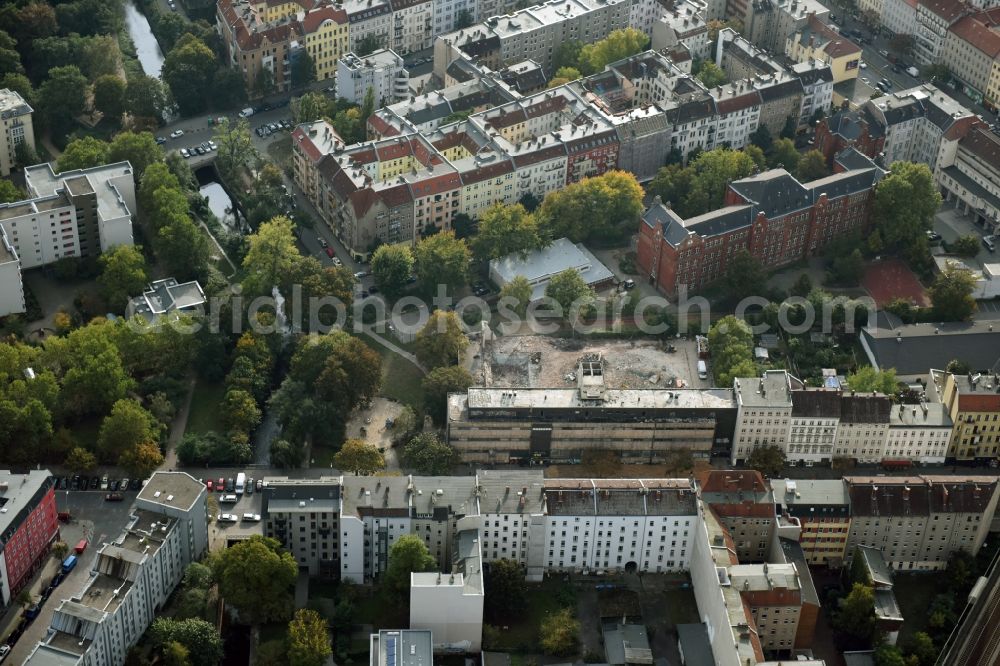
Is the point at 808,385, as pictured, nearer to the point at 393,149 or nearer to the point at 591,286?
the point at 591,286

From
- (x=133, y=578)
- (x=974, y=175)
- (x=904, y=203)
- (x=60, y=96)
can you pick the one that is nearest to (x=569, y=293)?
(x=904, y=203)

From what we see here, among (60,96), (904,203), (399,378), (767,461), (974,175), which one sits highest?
(60,96)

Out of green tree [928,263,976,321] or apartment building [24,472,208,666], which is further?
green tree [928,263,976,321]

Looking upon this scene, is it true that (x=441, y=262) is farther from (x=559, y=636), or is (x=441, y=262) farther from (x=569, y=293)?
(x=559, y=636)

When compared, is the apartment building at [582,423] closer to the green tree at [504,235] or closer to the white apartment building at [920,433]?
the white apartment building at [920,433]

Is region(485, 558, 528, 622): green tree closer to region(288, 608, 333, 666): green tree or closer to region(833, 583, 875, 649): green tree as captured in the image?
region(288, 608, 333, 666): green tree

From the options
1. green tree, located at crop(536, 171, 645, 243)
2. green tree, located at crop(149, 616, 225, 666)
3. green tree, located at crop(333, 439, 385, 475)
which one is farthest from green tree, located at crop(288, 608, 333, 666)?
green tree, located at crop(536, 171, 645, 243)
